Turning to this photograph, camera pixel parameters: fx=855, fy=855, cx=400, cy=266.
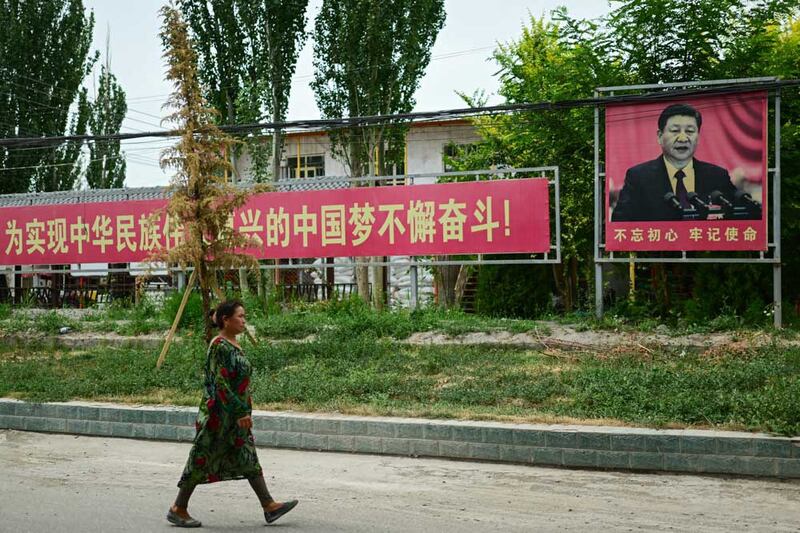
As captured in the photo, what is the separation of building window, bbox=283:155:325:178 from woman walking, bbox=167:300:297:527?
22.2m

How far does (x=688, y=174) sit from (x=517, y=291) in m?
4.19

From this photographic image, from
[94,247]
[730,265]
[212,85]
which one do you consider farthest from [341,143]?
[730,265]

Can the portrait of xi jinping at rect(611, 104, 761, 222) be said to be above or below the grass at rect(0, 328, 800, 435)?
above

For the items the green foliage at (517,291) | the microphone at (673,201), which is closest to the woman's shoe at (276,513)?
the microphone at (673,201)

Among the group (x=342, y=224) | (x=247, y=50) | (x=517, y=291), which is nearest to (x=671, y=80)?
(x=517, y=291)

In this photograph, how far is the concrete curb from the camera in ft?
23.2

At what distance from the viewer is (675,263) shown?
47.4 feet

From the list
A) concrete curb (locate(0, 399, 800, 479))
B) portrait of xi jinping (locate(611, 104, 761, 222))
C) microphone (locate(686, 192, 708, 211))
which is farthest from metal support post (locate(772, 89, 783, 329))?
concrete curb (locate(0, 399, 800, 479))

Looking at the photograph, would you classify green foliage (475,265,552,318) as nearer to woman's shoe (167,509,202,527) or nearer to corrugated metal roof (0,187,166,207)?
corrugated metal roof (0,187,166,207)

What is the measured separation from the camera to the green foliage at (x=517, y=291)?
16156 millimetres

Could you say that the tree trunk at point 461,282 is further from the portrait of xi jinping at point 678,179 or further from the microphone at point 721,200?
the microphone at point 721,200

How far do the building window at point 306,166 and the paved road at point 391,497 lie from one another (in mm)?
20050

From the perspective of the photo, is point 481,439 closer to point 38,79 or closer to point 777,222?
point 777,222

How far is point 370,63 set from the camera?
2038cm
